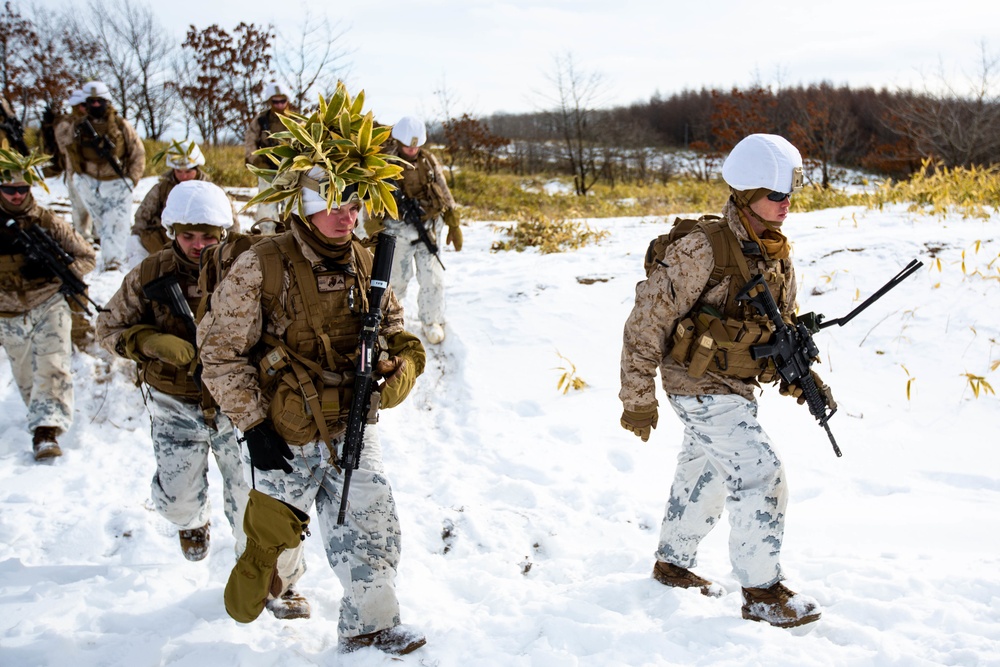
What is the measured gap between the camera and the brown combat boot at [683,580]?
3436 mm

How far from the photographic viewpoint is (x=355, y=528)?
2955mm

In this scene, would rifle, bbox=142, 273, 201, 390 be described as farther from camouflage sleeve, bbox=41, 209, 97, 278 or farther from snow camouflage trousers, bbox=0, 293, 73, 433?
snow camouflage trousers, bbox=0, 293, 73, 433

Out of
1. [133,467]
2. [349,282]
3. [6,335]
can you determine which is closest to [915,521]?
[349,282]

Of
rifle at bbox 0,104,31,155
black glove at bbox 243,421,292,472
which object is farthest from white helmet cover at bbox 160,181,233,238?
rifle at bbox 0,104,31,155

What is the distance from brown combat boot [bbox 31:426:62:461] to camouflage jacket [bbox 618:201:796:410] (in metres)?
4.35

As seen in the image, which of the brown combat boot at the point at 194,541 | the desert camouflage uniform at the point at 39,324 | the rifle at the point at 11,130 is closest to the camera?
the brown combat boot at the point at 194,541

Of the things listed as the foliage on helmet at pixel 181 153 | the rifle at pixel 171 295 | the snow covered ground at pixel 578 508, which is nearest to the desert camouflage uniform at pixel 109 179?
the snow covered ground at pixel 578 508

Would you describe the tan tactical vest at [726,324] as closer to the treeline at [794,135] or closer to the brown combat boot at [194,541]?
the brown combat boot at [194,541]

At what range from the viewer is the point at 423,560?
4.07m

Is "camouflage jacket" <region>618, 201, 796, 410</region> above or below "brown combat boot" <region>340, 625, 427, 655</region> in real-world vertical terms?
above

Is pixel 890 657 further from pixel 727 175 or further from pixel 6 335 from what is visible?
pixel 6 335

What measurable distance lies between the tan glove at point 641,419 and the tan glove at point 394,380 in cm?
98

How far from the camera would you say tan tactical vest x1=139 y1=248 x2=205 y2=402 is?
3.54 meters

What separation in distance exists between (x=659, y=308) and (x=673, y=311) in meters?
0.06
